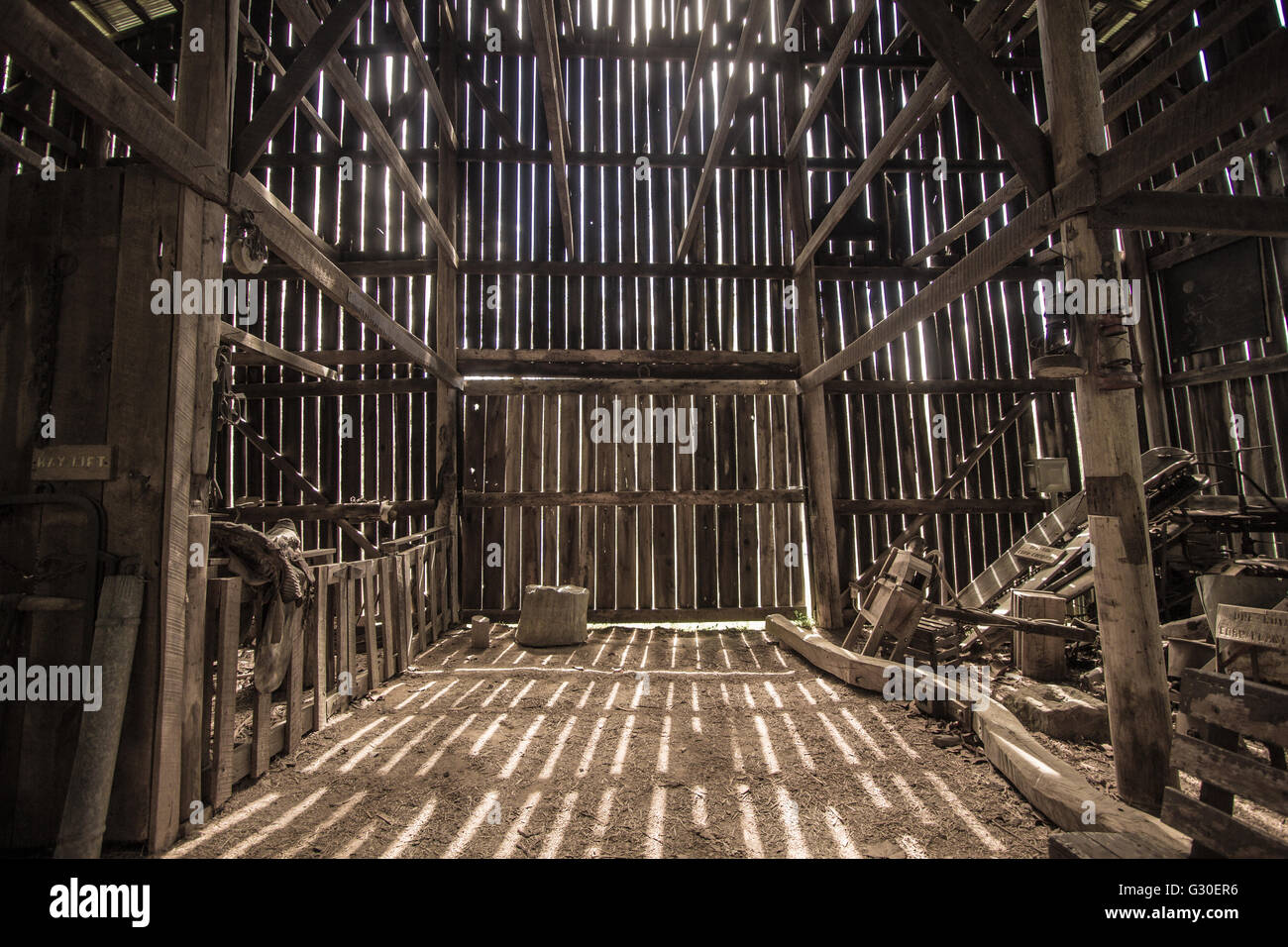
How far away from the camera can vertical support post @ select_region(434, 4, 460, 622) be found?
26.4 ft

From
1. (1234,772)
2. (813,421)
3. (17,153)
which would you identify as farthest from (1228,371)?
(17,153)

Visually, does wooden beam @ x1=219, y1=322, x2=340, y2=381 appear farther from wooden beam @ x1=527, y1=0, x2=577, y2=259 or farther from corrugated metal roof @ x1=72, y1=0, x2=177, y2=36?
corrugated metal roof @ x1=72, y1=0, x2=177, y2=36

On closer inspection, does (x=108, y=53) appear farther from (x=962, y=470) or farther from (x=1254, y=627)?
(x=962, y=470)

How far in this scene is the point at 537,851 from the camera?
102 inches

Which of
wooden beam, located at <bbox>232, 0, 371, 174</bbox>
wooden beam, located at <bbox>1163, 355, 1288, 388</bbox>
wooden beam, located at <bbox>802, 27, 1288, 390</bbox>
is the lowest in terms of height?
wooden beam, located at <bbox>802, 27, 1288, 390</bbox>

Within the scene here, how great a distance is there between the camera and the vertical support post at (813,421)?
8.01m

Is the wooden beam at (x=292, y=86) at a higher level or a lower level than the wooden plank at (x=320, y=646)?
higher

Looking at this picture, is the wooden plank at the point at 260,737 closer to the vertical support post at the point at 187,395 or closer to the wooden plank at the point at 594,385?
the vertical support post at the point at 187,395

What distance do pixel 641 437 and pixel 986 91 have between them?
590 centimetres

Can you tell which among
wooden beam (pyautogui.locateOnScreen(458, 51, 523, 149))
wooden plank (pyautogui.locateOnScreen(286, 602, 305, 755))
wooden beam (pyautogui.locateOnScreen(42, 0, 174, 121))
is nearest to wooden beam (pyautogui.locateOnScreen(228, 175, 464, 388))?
wooden beam (pyautogui.locateOnScreen(42, 0, 174, 121))

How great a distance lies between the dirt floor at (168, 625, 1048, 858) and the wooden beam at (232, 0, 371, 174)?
3.63 metres

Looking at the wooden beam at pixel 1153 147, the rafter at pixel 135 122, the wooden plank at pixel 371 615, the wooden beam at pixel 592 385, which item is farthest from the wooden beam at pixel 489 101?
the wooden beam at pixel 1153 147

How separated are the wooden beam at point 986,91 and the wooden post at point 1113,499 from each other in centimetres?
10

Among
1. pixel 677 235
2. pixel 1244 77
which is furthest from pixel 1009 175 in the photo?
pixel 1244 77
